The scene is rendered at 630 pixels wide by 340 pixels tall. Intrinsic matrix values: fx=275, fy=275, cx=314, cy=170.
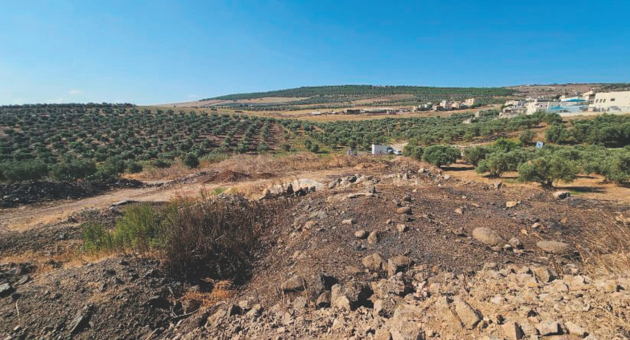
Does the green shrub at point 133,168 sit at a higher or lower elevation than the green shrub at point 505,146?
lower

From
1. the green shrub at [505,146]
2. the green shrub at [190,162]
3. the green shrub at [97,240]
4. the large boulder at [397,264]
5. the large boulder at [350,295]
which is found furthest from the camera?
Answer: the green shrub at [190,162]

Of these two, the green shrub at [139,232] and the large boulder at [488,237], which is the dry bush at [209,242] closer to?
the green shrub at [139,232]

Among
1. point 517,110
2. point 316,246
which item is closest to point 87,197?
point 316,246

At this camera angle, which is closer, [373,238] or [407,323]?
[407,323]

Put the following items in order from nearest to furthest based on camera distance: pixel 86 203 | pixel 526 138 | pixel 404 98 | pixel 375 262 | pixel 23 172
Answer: pixel 375 262, pixel 86 203, pixel 23 172, pixel 526 138, pixel 404 98

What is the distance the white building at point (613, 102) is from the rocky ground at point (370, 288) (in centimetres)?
6911

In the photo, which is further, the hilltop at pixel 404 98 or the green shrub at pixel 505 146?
the hilltop at pixel 404 98

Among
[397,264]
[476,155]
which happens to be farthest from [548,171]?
[397,264]

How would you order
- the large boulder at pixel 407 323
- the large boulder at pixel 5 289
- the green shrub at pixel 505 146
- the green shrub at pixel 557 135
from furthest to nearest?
the green shrub at pixel 557 135, the green shrub at pixel 505 146, the large boulder at pixel 5 289, the large boulder at pixel 407 323

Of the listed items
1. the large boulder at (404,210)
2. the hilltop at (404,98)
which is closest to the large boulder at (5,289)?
the large boulder at (404,210)

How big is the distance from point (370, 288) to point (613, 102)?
82172 mm

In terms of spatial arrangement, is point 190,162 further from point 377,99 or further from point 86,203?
point 377,99

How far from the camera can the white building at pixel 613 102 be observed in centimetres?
5262

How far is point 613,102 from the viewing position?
56.9 meters
